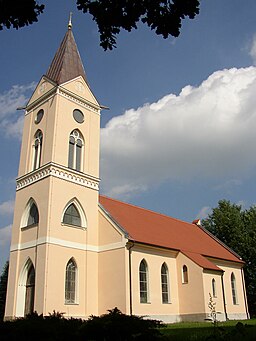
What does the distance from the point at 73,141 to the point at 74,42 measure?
33.3 feet

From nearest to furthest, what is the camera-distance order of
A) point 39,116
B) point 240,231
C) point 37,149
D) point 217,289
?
1. point 37,149
2. point 39,116
3. point 217,289
4. point 240,231

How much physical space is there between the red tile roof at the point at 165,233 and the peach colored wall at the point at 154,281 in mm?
740

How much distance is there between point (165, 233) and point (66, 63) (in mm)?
15531

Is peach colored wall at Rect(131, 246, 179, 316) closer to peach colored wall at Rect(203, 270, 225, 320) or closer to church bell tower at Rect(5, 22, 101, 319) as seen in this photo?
peach colored wall at Rect(203, 270, 225, 320)

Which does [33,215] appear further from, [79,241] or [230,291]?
[230,291]

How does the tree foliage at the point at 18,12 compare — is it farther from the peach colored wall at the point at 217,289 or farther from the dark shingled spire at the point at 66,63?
the peach colored wall at the point at 217,289

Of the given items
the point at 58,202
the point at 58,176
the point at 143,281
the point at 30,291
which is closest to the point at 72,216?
the point at 58,202

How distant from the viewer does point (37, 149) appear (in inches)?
1073

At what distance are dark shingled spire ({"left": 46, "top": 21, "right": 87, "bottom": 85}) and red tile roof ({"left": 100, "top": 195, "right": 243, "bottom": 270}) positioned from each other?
31.9 feet

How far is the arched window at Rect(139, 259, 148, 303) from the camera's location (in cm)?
2466

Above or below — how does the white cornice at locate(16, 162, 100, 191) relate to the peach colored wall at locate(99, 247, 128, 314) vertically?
above

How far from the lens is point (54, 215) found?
2355 centimetres

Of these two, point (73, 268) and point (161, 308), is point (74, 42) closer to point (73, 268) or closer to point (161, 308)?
point (73, 268)

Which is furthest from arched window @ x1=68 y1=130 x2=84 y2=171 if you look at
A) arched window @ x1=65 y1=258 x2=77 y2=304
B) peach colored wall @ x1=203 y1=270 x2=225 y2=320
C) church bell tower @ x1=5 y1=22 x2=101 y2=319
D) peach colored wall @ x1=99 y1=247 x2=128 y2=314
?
peach colored wall @ x1=203 y1=270 x2=225 y2=320
